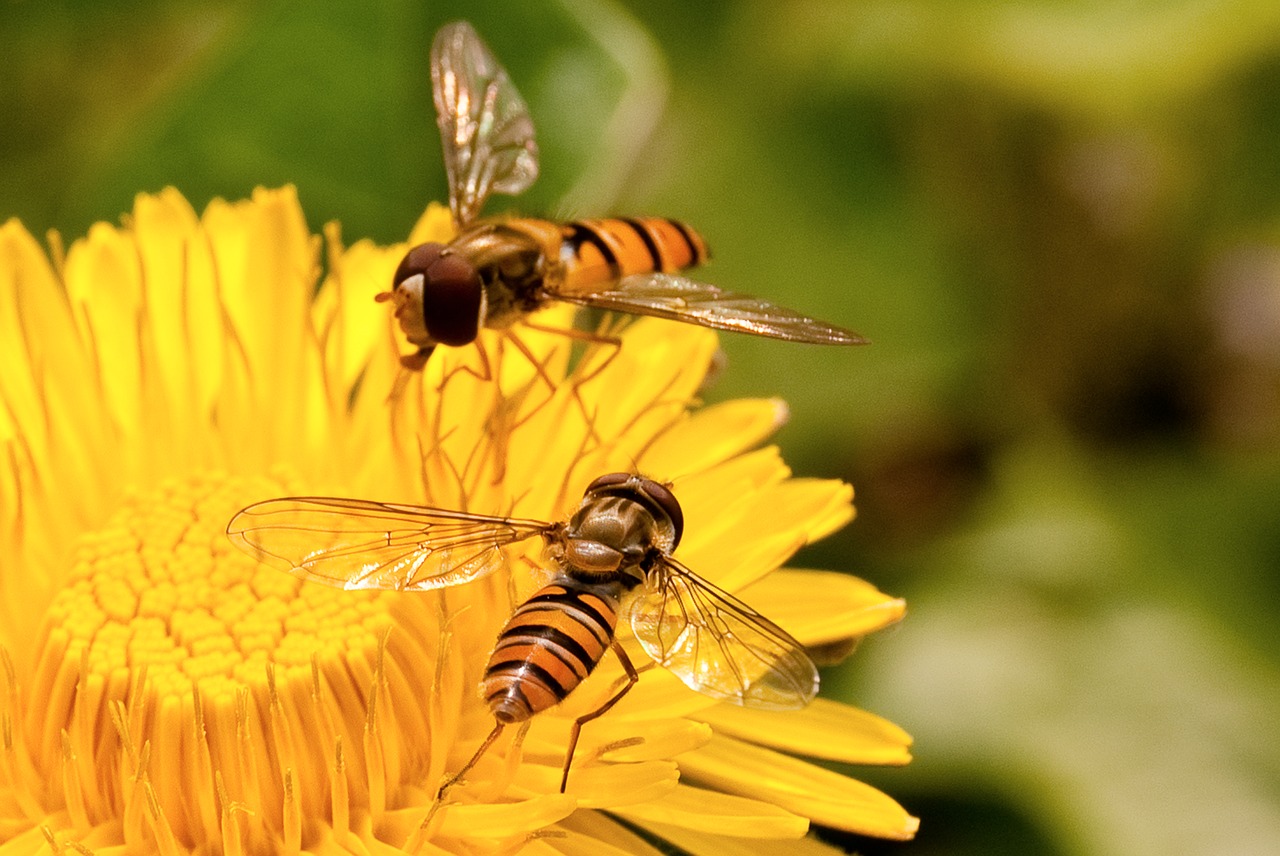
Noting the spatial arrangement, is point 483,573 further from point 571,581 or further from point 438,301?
point 438,301

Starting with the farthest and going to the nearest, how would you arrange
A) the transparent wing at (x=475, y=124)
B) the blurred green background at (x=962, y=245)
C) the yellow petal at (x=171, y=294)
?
the blurred green background at (x=962, y=245)
the transparent wing at (x=475, y=124)
the yellow petal at (x=171, y=294)

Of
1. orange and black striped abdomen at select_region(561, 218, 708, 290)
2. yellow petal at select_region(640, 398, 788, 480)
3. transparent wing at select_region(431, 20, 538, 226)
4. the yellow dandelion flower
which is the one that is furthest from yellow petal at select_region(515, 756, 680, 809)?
transparent wing at select_region(431, 20, 538, 226)

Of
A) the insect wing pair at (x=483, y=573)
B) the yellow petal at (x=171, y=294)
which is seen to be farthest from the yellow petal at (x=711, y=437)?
the yellow petal at (x=171, y=294)

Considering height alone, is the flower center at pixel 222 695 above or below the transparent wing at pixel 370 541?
below

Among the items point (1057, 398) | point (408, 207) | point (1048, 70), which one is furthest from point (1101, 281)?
point (408, 207)

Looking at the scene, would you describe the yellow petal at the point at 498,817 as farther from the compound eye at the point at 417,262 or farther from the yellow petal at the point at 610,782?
the compound eye at the point at 417,262

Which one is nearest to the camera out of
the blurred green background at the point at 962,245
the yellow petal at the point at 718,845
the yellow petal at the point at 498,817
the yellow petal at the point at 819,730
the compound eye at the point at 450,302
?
the yellow petal at the point at 498,817

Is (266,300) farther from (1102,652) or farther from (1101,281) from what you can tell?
(1101,281)

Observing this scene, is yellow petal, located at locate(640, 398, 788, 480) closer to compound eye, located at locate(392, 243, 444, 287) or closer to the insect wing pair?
the insect wing pair
